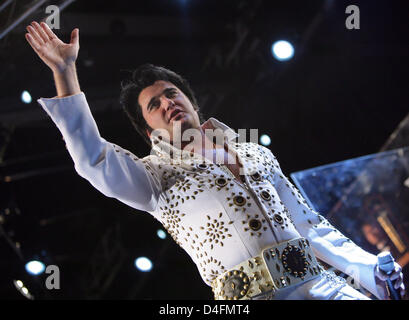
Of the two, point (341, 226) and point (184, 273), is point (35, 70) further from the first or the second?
point (184, 273)

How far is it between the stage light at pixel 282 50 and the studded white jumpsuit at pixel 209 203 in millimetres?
2353

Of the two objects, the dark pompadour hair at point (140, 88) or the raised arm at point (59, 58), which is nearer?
the raised arm at point (59, 58)

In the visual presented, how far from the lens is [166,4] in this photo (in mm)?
3885

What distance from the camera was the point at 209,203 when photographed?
1.50m

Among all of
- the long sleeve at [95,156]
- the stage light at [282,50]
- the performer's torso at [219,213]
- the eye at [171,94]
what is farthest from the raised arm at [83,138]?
the stage light at [282,50]

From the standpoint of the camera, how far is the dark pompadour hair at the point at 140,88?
183cm

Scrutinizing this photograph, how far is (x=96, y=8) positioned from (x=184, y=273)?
2964mm

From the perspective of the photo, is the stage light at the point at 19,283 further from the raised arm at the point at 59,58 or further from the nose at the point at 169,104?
the raised arm at the point at 59,58

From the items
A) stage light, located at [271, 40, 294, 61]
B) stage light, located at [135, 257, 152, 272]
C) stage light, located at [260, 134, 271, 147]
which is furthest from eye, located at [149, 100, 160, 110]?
stage light, located at [135, 257, 152, 272]

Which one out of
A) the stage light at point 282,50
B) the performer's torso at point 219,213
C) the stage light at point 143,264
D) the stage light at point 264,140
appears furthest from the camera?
the stage light at point 143,264

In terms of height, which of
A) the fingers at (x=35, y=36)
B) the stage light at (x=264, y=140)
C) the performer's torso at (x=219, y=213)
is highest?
the fingers at (x=35, y=36)

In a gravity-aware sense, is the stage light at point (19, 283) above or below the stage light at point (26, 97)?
below
